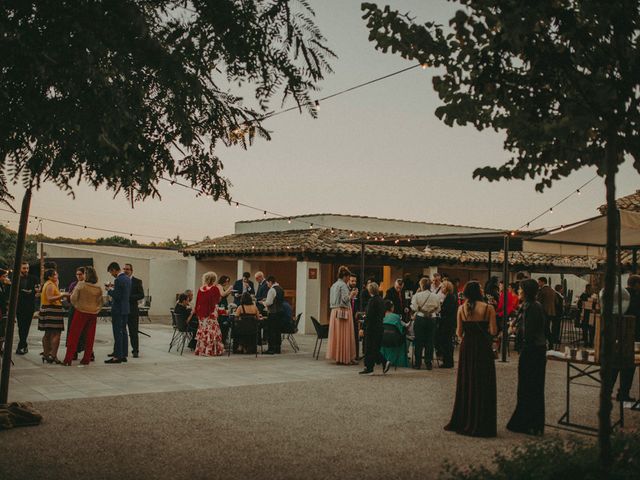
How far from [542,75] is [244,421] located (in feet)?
15.3

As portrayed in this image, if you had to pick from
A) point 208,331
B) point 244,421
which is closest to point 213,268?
point 208,331

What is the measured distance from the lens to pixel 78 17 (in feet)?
9.93

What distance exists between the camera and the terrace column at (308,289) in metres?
19.8

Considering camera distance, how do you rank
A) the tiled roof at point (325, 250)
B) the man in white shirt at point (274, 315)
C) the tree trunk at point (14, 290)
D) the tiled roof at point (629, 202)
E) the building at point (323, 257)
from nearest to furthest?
the tree trunk at point (14, 290) < the man in white shirt at point (274, 315) < the building at point (323, 257) < the tiled roof at point (325, 250) < the tiled roof at point (629, 202)

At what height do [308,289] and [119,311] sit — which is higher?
[308,289]

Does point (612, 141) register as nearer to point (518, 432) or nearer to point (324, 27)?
point (324, 27)

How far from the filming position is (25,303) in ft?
38.8

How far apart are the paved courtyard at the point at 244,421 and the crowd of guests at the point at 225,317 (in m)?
1.38

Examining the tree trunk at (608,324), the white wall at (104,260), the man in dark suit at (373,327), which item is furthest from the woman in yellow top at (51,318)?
→ the white wall at (104,260)

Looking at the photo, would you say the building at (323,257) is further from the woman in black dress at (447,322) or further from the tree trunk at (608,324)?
the tree trunk at (608,324)

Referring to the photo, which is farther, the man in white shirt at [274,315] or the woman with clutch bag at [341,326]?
the man in white shirt at [274,315]

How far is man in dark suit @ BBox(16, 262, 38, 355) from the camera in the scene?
1177cm

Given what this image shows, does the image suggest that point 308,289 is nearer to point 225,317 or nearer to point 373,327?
point 225,317

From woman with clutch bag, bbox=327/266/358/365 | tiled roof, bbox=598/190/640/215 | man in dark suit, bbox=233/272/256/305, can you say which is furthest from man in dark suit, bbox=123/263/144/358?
tiled roof, bbox=598/190/640/215
